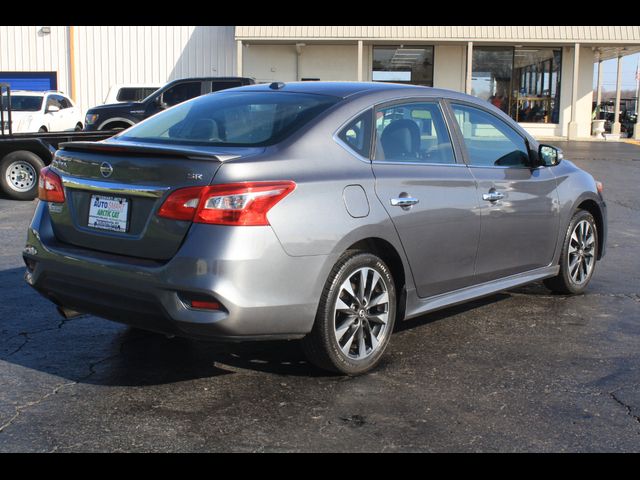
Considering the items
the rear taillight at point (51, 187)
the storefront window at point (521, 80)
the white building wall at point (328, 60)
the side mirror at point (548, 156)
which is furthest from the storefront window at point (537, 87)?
the rear taillight at point (51, 187)

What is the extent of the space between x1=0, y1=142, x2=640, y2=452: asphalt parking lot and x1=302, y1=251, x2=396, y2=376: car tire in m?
0.13

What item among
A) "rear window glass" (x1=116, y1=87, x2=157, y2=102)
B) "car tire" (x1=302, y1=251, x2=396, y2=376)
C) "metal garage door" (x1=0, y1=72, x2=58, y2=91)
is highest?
"metal garage door" (x1=0, y1=72, x2=58, y2=91)

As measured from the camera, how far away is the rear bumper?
3795mm

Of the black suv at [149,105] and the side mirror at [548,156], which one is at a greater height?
the black suv at [149,105]

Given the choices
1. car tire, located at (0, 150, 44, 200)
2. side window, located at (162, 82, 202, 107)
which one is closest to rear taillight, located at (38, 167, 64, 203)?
car tire, located at (0, 150, 44, 200)

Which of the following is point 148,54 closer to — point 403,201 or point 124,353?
point 124,353

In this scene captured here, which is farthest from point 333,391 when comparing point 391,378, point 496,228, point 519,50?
point 519,50

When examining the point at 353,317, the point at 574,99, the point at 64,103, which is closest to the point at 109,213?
the point at 353,317

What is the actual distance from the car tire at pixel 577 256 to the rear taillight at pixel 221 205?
3.24 metres

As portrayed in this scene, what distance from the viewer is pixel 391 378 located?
445 centimetres

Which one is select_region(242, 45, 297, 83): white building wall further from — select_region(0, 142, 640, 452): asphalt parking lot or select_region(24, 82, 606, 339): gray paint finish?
select_region(24, 82, 606, 339): gray paint finish

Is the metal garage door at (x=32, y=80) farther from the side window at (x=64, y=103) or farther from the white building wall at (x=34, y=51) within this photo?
the side window at (x=64, y=103)

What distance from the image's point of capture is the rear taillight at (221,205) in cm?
382

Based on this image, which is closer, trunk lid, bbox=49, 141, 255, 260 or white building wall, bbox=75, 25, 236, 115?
trunk lid, bbox=49, 141, 255, 260
